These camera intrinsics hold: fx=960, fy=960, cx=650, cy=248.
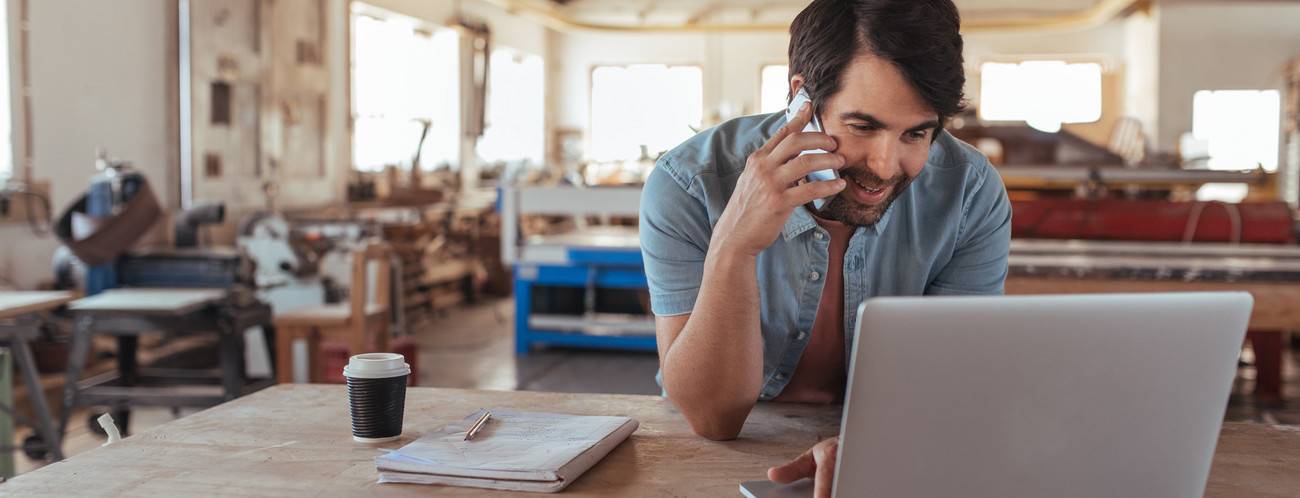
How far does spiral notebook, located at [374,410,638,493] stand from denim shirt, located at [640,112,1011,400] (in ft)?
0.95

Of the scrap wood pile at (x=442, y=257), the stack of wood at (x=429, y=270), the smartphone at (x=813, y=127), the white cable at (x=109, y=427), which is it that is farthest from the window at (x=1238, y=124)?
the white cable at (x=109, y=427)

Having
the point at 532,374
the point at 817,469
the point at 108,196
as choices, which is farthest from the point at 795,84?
the point at 532,374

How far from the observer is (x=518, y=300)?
211 inches

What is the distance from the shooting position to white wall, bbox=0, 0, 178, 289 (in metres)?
4.61

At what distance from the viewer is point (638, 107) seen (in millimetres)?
13156

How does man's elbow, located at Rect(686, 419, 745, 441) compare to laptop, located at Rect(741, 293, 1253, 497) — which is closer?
laptop, located at Rect(741, 293, 1253, 497)

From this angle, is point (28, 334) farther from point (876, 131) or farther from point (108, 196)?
point (876, 131)

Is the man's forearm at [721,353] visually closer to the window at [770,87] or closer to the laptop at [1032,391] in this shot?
the laptop at [1032,391]

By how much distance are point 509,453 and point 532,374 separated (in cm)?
383

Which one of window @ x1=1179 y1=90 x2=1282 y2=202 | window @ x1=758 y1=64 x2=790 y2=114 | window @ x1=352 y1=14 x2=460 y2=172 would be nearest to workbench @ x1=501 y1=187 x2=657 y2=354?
window @ x1=352 y1=14 x2=460 y2=172

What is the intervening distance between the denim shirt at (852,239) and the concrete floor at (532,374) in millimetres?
2437

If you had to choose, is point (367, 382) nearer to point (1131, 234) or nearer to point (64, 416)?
point (64, 416)

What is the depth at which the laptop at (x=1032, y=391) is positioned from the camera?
0.79 m

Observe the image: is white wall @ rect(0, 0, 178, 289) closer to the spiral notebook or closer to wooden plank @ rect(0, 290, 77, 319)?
wooden plank @ rect(0, 290, 77, 319)
